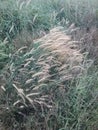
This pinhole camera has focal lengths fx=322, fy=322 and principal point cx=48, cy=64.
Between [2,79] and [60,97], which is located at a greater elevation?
[2,79]

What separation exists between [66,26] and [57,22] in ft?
0.55

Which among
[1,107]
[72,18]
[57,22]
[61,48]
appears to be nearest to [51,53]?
[61,48]

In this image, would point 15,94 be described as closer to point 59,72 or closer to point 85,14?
point 59,72

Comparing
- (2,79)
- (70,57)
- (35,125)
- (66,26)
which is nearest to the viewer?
(35,125)

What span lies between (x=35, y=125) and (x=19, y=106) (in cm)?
28

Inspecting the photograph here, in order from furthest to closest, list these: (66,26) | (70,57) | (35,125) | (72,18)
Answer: (72,18)
(66,26)
(70,57)
(35,125)

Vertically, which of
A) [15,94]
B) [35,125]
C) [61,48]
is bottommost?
[35,125]

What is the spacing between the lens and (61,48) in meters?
3.72

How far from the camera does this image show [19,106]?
3.30 m

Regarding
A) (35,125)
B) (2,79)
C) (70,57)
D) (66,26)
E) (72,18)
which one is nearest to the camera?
(35,125)

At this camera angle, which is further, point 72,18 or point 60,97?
point 72,18

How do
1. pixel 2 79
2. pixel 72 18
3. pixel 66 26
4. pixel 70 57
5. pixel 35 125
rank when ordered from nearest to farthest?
pixel 35 125
pixel 2 79
pixel 70 57
pixel 66 26
pixel 72 18

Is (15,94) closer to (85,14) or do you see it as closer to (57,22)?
(57,22)

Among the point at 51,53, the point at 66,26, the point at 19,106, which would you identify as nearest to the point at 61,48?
the point at 51,53
